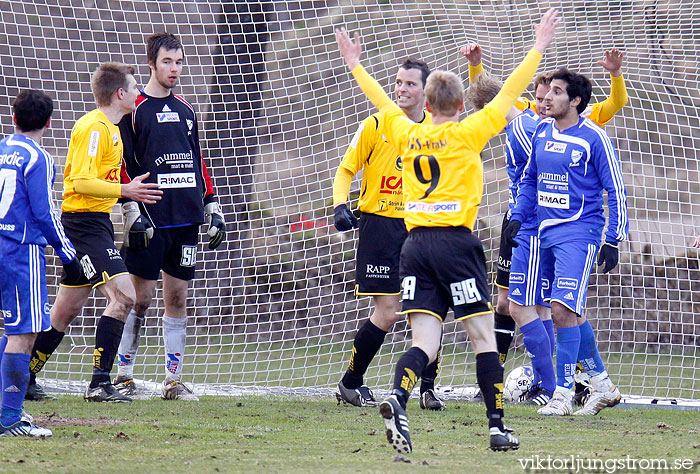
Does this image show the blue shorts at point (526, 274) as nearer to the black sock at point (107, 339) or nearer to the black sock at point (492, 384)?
the black sock at point (492, 384)

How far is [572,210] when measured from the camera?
18.8ft

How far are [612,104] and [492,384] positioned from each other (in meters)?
Answer: 2.76

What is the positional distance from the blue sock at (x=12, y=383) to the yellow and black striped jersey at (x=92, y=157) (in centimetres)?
150

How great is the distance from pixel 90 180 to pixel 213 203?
1.00 m

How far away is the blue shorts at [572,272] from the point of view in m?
5.62

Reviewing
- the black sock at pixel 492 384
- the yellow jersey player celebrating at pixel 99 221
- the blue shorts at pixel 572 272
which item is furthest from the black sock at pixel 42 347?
the blue shorts at pixel 572 272

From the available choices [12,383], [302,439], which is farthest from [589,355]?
[12,383]

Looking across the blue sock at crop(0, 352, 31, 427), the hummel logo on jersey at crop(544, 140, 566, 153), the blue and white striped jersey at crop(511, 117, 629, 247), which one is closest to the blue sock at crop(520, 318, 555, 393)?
the blue and white striped jersey at crop(511, 117, 629, 247)

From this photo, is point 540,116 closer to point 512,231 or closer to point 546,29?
point 512,231

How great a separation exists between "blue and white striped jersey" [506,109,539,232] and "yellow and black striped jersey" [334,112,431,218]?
0.75m

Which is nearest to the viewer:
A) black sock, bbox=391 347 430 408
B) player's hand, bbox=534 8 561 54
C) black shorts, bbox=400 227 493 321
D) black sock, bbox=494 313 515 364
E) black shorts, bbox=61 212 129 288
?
black sock, bbox=391 347 430 408

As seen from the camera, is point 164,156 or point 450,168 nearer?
point 450,168

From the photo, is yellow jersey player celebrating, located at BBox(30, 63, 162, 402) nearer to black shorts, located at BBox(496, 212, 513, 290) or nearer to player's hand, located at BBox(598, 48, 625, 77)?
black shorts, located at BBox(496, 212, 513, 290)

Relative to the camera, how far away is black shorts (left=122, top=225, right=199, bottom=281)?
615 centimetres
